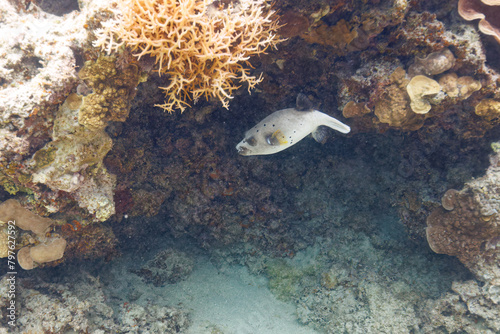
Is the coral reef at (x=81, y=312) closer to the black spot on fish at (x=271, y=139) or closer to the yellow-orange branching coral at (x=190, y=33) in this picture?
the black spot on fish at (x=271, y=139)

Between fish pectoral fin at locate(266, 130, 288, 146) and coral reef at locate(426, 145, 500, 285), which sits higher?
fish pectoral fin at locate(266, 130, 288, 146)

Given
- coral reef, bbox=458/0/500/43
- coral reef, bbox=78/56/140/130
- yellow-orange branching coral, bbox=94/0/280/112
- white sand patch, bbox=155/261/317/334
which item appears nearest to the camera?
yellow-orange branching coral, bbox=94/0/280/112

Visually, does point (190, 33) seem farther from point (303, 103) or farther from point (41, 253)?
point (41, 253)

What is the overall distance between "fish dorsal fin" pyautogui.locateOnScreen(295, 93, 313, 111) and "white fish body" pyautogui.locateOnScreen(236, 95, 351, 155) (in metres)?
0.03

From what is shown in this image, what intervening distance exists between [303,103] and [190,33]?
73.9 inches

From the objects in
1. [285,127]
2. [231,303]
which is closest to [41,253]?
[231,303]

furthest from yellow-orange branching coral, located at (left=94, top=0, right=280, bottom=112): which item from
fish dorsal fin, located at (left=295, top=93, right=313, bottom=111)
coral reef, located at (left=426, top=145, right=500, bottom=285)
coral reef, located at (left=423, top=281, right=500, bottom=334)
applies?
coral reef, located at (left=423, top=281, right=500, bottom=334)

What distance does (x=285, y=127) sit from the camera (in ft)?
13.0

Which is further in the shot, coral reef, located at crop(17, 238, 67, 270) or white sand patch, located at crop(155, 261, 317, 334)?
white sand patch, located at crop(155, 261, 317, 334)

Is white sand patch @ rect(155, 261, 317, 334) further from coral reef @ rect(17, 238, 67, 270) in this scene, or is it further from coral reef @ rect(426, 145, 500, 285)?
coral reef @ rect(426, 145, 500, 285)

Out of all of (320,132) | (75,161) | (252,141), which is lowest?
(320,132)

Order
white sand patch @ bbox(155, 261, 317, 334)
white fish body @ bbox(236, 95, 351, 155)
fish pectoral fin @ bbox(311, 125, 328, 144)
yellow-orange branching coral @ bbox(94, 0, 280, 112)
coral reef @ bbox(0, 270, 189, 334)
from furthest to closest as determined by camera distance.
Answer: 1. white sand patch @ bbox(155, 261, 317, 334)
2. fish pectoral fin @ bbox(311, 125, 328, 144)
3. white fish body @ bbox(236, 95, 351, 155)
4. coral reef @ bbox(0, 270, 189, 334)
5. yellow-orange branching coral @ bbox(94, 0, 280, 112)

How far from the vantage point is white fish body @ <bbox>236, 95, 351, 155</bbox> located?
12.9ft

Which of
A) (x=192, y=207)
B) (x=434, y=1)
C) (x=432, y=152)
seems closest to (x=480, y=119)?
(x=432, y=152)
